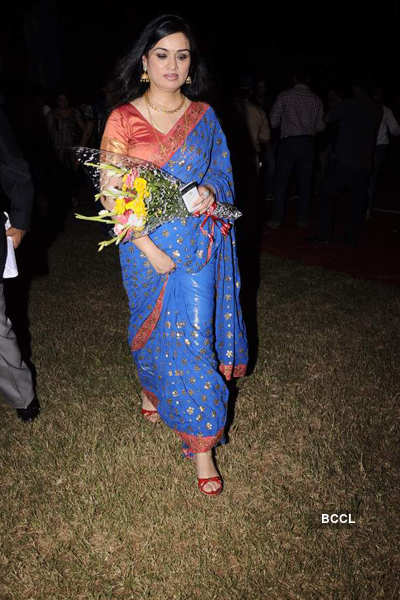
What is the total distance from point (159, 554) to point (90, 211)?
25.0 ft

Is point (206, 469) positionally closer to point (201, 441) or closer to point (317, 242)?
point (201, 441)

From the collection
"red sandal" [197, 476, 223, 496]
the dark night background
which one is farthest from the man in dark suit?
the dark night background

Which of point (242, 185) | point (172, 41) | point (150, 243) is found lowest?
point (242, 185)

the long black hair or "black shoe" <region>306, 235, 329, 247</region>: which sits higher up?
the long black hair

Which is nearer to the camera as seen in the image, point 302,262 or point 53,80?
point 302,262

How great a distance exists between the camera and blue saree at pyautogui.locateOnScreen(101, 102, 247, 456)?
2291 mm

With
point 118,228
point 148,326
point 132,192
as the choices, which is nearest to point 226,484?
point 148,326

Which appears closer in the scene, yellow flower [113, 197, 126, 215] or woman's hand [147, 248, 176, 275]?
yellow flower [113, 197, 126, 215]

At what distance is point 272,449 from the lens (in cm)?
282

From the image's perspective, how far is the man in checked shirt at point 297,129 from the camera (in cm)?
725

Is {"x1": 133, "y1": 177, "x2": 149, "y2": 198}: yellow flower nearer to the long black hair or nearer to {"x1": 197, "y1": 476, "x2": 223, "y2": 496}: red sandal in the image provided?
the long black hair

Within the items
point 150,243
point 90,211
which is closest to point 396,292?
point 150,243

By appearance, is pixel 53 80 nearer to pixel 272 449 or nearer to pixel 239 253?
pixel 239 253

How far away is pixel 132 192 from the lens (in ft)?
6.53
